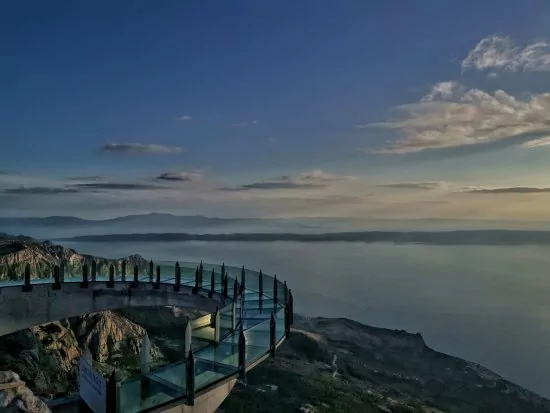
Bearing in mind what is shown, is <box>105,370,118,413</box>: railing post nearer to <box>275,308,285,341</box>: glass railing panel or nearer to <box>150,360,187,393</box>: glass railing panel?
<box>150,360,187,393</box>: glass railing panel

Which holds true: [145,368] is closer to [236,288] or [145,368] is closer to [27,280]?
[236,288]

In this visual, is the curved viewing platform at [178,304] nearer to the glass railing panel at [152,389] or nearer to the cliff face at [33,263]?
the glass railing panel at [152,389]

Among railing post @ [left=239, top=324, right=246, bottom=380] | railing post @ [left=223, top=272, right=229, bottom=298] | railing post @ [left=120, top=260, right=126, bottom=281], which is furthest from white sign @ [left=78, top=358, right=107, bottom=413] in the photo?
railing post @ [left=120, top=260, right=126, bottom=281]

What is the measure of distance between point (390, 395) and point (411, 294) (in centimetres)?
10706

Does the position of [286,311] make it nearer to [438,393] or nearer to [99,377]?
[99,377]

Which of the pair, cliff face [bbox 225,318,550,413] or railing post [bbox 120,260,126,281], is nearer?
railing post [bbox 120,260,126,281]

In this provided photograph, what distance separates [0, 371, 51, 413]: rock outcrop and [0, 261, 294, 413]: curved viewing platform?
104cm

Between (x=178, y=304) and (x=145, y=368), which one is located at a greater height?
(x=145, y=368)

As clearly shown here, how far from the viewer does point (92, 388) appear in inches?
474

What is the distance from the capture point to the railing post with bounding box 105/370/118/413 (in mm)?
11617

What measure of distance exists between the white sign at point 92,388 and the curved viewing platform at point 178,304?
22 millimetres

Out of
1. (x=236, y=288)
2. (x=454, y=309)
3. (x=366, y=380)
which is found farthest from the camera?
(x=454, y=309)

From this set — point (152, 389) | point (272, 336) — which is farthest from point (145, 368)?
point (272, 336)

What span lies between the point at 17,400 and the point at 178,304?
18.4 metres
